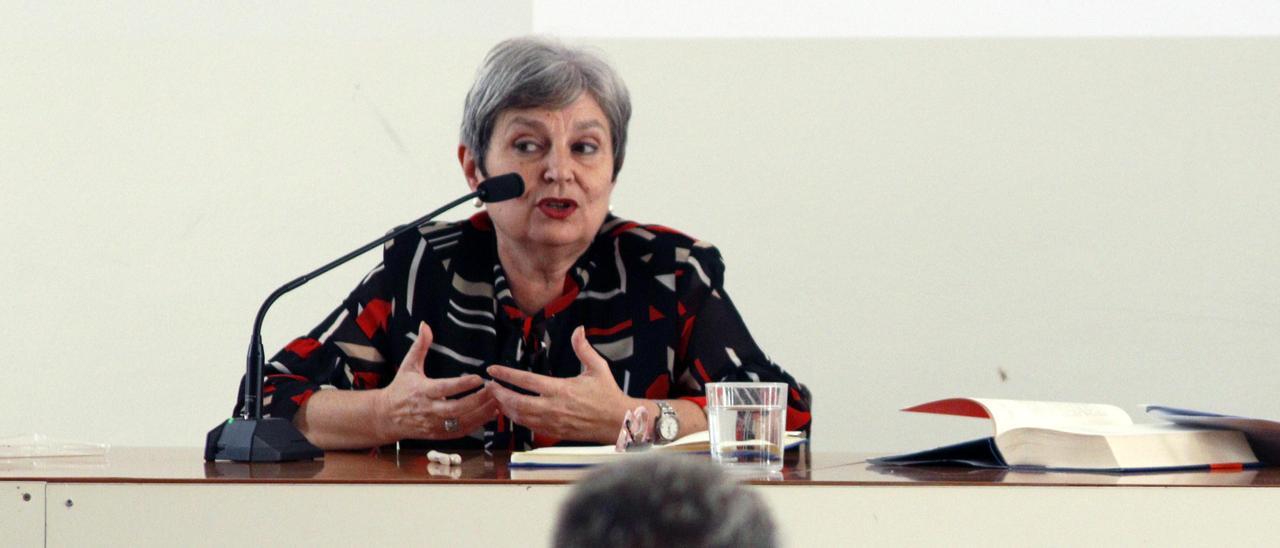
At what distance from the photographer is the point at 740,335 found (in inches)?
73.3

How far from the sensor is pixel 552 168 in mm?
1862

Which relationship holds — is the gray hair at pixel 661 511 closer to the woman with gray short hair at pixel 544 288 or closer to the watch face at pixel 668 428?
the watch face at pixel 668 428

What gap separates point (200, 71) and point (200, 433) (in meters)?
0.68

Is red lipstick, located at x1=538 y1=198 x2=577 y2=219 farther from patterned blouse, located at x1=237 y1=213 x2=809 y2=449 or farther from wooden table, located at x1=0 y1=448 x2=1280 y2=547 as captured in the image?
wooden table, located at x1=0 y1=448 x2=1280 y2=547

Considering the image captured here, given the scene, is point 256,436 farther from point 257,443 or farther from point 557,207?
point 557,207

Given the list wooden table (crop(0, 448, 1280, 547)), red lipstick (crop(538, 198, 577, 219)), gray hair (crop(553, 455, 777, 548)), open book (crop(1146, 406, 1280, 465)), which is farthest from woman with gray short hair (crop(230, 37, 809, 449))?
gray hair (crop(553, 455, 777, 548))

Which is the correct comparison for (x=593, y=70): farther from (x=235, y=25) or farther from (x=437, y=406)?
(x=235, y=25)

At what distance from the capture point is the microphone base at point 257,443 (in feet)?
4.21

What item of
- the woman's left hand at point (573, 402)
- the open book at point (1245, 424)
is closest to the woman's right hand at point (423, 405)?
the woman's left hand at point (573, 402)

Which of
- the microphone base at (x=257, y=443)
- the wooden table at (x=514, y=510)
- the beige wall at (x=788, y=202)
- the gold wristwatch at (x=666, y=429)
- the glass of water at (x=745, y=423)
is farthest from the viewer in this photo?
the beige wall at (x=788, y=202)

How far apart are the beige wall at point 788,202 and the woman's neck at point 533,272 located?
597 millimetres

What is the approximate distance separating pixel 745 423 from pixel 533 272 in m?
0.85

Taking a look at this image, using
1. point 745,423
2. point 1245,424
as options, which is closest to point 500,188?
point 745,423

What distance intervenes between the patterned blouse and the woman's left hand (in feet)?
0.63
